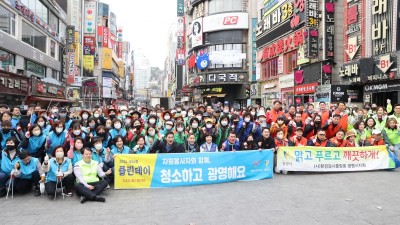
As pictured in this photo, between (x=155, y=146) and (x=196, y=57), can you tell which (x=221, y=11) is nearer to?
(x=196, y=57)

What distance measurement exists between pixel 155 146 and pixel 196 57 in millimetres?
40001

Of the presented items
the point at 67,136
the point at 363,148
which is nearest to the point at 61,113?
the point at 67,136

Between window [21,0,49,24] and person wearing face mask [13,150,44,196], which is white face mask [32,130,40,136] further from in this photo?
window [21,0,49,24]

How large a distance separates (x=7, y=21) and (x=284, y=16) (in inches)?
860

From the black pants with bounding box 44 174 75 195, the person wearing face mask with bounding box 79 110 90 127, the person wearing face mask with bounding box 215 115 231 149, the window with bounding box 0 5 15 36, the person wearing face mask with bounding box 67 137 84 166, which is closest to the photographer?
the black pants with bounding box 44 174 75 195

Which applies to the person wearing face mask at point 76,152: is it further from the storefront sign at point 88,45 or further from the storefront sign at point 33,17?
the storefront sign at point 88,45

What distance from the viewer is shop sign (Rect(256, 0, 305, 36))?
2617 cm

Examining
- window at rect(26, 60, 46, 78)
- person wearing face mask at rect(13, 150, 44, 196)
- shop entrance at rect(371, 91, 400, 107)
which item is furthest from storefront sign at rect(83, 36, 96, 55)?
person wearing face mask at rect(13, 150, 44, 196)

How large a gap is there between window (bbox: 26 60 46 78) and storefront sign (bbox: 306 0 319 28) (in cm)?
2245

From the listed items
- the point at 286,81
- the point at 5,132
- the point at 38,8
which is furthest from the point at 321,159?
the point at 38,8

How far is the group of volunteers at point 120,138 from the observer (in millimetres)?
7195

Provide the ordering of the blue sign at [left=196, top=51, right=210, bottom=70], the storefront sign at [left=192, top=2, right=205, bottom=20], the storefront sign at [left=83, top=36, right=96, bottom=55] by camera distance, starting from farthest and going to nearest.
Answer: the storefront sign at [left=83, top=36, right=96, bottom=55]
the storefront sign at [left=192, top=2, right=205, bottom=20]
the blue sign at [left=196, top=51, right=210, bottom=70]

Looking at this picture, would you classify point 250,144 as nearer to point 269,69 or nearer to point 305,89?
point 305,89

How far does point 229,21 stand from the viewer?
44656 millimetres
